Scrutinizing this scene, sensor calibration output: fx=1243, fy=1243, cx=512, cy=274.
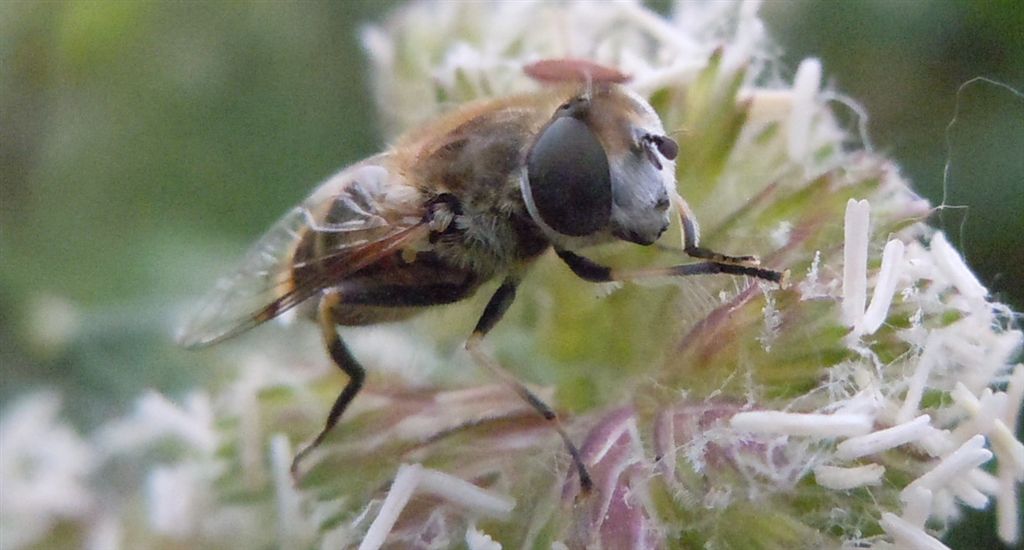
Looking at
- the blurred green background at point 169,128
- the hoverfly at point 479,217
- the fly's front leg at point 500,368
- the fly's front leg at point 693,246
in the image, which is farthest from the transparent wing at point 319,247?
the blurred green background at point 169,128

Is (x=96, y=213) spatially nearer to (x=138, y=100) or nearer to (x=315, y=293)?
(x=138, y=100)

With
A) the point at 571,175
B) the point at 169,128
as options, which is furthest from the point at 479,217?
the point at 169,128

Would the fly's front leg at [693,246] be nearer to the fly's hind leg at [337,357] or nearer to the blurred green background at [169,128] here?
the fly's hind leg at [337,357]

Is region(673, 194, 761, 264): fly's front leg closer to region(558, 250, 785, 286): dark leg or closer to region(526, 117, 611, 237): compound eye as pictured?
region(558, 250, 785, 286): dark leg

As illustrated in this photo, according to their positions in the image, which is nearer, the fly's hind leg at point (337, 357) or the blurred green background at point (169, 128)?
the fly's hind leg at point (337, 357)

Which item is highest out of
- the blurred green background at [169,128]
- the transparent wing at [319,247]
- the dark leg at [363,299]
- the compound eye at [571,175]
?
the compound eye at [571,175]

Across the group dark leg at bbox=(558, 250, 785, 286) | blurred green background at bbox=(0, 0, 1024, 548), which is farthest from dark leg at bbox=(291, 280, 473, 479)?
blurred green background at bbox=(0, 0, 1024, 548)

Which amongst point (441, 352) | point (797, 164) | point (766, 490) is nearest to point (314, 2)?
point (441, 352)

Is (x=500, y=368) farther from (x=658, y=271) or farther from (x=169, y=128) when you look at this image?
(x=169, y=128)
